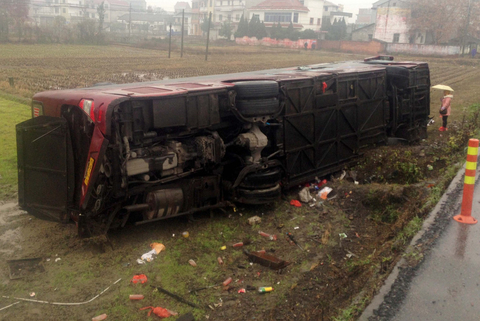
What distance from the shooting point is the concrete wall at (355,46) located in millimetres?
58406

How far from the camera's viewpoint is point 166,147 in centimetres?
717

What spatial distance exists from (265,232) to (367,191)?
2.29 m

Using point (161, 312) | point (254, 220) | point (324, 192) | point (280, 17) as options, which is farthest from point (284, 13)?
point (161, 312)

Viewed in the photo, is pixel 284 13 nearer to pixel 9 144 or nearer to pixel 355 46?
pixel 355 46

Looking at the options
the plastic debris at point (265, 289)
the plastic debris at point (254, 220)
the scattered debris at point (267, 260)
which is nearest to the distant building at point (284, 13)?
the plastic debris at point (254, 220)

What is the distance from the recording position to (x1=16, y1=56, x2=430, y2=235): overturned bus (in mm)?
6578

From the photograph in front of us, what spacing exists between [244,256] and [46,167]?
323 cm

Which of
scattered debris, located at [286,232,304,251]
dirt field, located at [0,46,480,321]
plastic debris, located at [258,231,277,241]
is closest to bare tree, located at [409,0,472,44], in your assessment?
dirt field, located at [0,46,480,321]

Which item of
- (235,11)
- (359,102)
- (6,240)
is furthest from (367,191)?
(235,11)

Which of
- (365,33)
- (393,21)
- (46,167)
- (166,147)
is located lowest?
(46,167)

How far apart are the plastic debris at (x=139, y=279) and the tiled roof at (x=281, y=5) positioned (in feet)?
268

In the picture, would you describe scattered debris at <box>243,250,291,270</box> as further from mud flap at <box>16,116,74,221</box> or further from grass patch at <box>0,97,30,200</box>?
grass patch at <box>0,97,30,200</box>

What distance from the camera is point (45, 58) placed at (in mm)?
36125

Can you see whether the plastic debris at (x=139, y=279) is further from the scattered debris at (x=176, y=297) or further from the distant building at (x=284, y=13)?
the distant building at (x=284, y=13)
